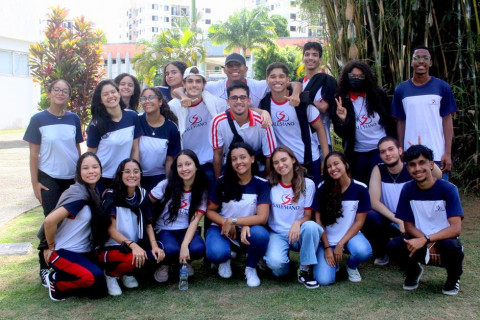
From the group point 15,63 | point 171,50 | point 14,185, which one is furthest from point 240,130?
point 171,50

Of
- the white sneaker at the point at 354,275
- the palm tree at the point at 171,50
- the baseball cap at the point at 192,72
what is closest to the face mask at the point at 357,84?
the baseball cap at the point at 192,72

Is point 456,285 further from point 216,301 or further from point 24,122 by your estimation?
point 24,122

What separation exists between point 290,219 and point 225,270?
2.14 feet

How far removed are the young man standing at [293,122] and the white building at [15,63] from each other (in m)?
20.2

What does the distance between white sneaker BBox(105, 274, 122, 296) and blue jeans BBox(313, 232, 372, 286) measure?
4.77 ft

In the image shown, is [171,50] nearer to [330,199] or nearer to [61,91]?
[61,91]

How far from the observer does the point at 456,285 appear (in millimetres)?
3441

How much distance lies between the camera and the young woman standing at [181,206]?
12.6 ft

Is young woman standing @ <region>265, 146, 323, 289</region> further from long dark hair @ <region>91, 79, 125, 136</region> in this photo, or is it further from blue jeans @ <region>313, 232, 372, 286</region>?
long dark hair @ <region>91, 79, 125, 136</region>

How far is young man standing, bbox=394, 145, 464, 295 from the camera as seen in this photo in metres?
3.41

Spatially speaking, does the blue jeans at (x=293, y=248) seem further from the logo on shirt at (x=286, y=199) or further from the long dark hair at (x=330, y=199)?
the logo on shirt at (x=286, y=199)

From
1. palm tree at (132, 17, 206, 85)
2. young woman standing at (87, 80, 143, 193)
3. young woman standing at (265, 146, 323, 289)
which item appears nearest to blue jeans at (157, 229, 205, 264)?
young woman standing at (265, 146, 323, 289)

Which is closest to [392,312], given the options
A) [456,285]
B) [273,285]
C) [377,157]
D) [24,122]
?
[456,285]

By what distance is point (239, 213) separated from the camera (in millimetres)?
3947
